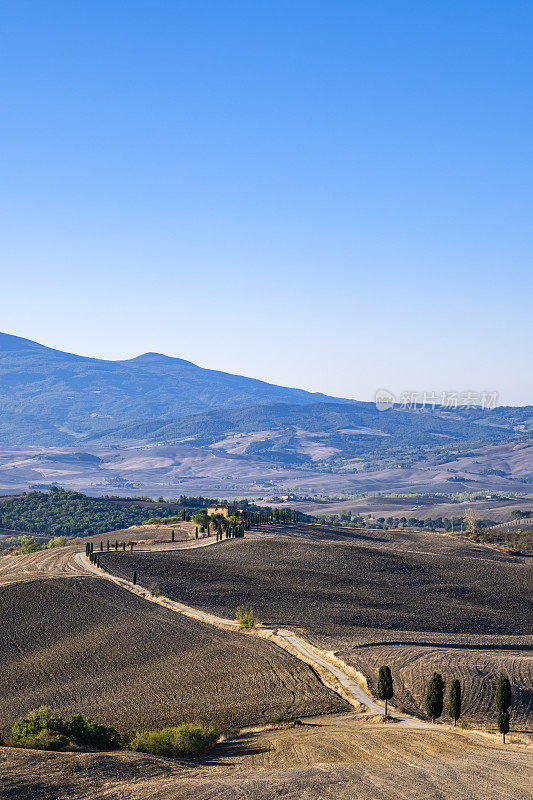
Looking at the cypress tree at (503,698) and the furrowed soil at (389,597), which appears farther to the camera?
the furrowed soil at (389,597)

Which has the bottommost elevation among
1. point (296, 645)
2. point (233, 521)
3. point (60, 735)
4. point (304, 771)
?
point (296, 645)

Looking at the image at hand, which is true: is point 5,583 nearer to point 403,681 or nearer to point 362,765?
point 403,681

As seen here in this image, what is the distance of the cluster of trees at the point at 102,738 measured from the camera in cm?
3769

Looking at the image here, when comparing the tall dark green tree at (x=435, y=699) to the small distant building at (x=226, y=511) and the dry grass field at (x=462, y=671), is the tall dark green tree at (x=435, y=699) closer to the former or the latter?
the dry grass field at (x=462, y=671)

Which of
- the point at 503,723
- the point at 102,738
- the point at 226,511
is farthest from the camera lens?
the point at 226,511

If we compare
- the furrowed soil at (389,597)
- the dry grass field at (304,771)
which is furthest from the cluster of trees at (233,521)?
the dry grass field at (304,771)

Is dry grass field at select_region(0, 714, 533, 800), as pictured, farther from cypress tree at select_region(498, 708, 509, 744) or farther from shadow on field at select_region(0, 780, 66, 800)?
cypress tree at select_region(498, 708, 509, 744)

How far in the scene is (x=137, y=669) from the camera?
5431 centimetres

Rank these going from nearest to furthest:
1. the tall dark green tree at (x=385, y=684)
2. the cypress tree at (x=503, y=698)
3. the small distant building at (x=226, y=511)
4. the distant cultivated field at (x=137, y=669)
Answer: the cypress tree at (x=503, y=698) < the tall dark green tree at (x=385, y=684) < the distant cultivated field at (x=137, y=669) < the small distant building at (x=226, y=511)

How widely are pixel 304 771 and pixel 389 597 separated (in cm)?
5542

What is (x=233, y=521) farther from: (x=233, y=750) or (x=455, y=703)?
(x=233, y=750)

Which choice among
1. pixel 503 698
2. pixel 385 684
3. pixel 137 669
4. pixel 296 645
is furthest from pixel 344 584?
pixel 503 698

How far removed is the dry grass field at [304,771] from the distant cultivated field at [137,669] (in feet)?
21.3

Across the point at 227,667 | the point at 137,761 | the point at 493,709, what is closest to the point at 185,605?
the point at 227,667
